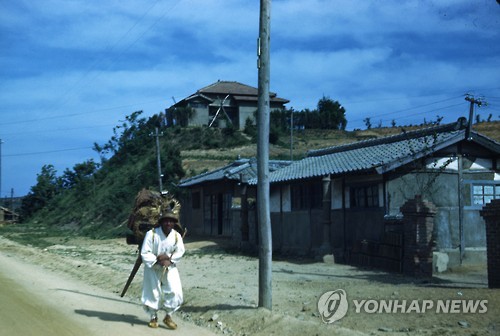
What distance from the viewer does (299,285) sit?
13062 millimetres

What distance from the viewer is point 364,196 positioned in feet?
61.5

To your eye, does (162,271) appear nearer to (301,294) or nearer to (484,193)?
(301,294)

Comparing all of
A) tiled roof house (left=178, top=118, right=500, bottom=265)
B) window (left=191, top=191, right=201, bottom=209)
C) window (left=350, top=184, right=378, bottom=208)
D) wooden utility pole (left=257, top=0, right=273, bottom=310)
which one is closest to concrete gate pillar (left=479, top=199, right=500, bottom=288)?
wooden utility pole (left=257, top=0, right=273, bottom=310)

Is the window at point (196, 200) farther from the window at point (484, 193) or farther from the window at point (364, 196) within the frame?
the window at point (484, 193)

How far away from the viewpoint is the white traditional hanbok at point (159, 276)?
8.72m

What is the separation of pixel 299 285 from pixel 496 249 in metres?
4.13

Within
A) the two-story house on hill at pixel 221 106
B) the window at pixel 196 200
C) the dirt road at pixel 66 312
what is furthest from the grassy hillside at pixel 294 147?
the dirt road at pixel 66 312

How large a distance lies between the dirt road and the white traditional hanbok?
1.25 feet

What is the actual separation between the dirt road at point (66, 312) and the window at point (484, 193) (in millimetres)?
11293

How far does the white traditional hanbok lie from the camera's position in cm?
872

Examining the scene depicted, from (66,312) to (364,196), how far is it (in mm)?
11063

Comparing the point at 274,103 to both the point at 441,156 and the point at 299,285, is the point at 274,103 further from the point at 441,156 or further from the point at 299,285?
the point at 299,285

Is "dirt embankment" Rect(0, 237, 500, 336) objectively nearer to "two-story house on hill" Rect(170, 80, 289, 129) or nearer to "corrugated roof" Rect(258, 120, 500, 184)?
"corrugated roof" Rect(258, 120, 500, 184)

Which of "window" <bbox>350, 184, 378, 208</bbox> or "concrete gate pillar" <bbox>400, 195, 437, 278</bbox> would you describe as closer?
"concrete gate pillar" <bbox>400, 195, 437, 278</bbox>
